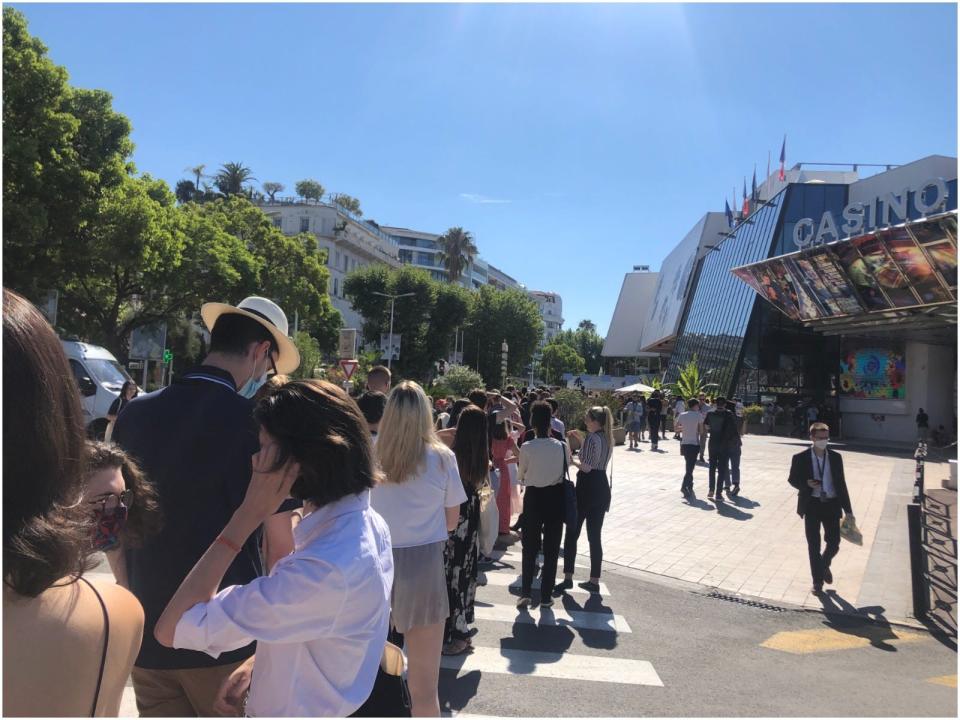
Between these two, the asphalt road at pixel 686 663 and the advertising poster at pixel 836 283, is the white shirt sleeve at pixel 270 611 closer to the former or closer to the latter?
the asphalt road at pixel 686 663

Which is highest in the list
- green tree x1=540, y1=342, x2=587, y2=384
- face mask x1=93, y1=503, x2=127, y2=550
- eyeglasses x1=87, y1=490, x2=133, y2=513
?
green tree x1=540, y1=342, x2=587, y2=384

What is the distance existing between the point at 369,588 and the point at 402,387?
2139mm

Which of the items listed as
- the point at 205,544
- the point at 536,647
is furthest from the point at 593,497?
the point at 205,544

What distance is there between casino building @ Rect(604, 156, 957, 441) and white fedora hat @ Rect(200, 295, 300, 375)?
2489cm

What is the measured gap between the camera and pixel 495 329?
6284 cm

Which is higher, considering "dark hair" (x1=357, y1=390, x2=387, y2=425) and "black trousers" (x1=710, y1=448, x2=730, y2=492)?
"dark hair" (x1=357, y1=390, x2=387, y2=425)

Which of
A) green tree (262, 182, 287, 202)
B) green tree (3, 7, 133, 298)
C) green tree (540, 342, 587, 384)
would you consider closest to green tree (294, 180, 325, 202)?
green tree (262, 182, 287, 202)

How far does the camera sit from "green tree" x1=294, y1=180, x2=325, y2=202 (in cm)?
7819

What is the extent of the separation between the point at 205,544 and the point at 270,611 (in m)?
0.65

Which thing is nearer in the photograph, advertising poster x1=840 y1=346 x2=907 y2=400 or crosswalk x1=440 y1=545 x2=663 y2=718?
crosswalk x1=440 y1=545 x2=663 y2=718

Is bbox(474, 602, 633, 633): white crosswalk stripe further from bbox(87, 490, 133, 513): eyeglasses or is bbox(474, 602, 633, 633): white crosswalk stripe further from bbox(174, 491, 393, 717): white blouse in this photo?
bbox(87, 490, 133, 513): eyeglasses

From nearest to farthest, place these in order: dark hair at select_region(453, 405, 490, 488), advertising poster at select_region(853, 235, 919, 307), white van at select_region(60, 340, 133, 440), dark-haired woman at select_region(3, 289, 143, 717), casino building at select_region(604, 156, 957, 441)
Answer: dark-haired woman at select_region(3, 289, 143, 717) → dark hair at select_region(453, 405, 490, 488) → white van at select_region(60, 340, 133, 440) → casino building at select_region(604, 156, 957, 441) → advertising poster at select_region(853, 235, 919, 307)

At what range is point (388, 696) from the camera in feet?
6.70

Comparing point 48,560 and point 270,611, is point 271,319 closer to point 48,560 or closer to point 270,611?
point 270,611
